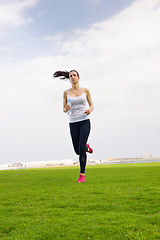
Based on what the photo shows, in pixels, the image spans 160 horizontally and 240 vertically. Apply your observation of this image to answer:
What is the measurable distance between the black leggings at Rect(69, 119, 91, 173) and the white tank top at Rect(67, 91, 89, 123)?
0.14 metres

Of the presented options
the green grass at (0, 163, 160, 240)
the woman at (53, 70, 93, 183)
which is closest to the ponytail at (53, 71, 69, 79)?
the woman at (53, 70, 93, 183)

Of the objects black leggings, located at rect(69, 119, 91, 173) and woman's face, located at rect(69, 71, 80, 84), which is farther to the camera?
woman's face, located at rect(69, 71, 80, 84)

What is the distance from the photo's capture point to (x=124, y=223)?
115 inches

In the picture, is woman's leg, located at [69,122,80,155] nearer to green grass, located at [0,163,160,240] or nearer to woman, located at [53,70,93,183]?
woman, located at [53,70,93,183]

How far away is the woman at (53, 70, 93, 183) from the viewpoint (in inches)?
269

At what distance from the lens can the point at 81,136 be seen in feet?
22.3

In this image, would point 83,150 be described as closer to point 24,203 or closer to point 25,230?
point 24,203

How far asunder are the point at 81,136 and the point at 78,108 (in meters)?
0.86

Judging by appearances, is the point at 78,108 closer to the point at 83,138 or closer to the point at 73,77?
the point at 83,138

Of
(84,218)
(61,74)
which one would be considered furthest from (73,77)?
(84,218)

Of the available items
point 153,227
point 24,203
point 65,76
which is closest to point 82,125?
point 65,76

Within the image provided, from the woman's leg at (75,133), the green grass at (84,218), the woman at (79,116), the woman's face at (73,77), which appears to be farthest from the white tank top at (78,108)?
the green grass at (84,218)

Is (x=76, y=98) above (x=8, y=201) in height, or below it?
above

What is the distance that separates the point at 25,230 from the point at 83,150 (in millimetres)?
4076
